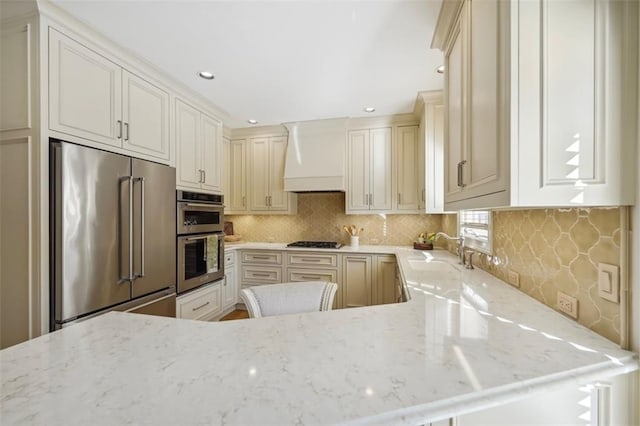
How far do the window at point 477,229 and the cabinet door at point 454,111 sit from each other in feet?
2.01

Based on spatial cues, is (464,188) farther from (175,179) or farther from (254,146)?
(254,146)

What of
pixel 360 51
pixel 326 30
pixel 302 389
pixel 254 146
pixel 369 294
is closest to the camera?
pixel 302 389

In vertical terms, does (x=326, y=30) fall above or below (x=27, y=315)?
above

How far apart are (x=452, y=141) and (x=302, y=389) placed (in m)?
1.34

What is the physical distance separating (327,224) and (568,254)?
2910mm

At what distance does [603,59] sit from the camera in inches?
29.6

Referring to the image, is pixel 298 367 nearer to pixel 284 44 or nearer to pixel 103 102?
pixel 284 44

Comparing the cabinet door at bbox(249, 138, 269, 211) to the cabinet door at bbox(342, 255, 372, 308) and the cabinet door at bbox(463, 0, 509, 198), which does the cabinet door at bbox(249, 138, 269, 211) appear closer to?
the cabinet door at bbox(342, 255, 372, 308)

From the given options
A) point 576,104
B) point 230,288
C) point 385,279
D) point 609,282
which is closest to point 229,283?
point 230,288

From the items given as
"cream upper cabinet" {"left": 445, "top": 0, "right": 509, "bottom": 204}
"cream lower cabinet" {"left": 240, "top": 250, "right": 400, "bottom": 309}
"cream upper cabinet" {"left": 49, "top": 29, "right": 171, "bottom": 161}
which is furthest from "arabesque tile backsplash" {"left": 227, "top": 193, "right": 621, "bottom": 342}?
"cream upper cabinet" {"left": 49, "top": 29, "right": 171, "bottom": 161}

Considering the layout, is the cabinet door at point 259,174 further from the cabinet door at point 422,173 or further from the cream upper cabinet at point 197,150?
the cabinet door at point 422,173

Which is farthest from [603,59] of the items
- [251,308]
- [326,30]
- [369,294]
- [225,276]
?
[225,276]

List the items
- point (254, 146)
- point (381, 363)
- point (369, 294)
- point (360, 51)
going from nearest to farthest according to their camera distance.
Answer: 1. point (381, 363)
2. point (360, 51)
3. point (369, 294)
4. point (254, 146)

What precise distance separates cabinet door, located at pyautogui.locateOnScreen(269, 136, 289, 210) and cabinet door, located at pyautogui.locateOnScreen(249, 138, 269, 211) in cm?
6
